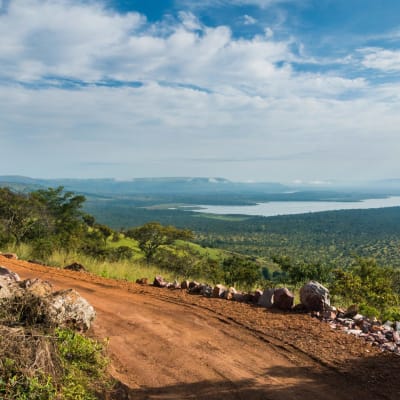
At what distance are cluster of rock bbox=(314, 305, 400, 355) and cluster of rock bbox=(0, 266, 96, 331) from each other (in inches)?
182

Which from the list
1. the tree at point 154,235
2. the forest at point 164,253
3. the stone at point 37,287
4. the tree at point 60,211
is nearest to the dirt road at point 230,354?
the stone at point 37,287

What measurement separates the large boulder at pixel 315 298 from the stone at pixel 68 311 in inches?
174

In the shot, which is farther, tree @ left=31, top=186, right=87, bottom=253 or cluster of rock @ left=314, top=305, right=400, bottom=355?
tree @ left=31, top=186, right=87, bottom=253

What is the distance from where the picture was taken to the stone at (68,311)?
5.62 metres

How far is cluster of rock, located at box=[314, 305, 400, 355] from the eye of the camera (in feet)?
22.7

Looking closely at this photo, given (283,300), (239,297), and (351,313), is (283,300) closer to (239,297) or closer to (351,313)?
(239,297)

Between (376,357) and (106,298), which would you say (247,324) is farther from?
(106,298)

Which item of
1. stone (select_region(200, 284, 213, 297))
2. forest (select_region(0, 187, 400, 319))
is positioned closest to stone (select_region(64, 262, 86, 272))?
forest (select_region(0, 187, 400, 319))

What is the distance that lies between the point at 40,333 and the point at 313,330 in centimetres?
478

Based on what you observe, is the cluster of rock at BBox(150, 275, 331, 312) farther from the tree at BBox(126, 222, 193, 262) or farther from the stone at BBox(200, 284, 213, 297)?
the tree at BBox(126, 222, 193, 262)

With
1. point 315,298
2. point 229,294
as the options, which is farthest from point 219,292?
point 315,298

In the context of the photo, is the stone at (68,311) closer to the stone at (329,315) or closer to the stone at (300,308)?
the stone at (300,308)

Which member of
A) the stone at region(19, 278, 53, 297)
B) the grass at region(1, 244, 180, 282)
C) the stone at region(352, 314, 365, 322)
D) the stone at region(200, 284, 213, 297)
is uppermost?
the stone at region(19, 278, 53, 297)

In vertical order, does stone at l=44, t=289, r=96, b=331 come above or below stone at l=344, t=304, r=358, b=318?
above
